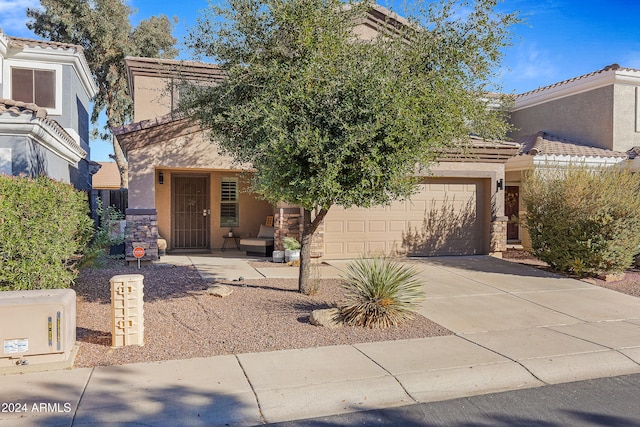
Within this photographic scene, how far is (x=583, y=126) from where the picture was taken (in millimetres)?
17469

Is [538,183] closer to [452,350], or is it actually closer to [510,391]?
[452,350]

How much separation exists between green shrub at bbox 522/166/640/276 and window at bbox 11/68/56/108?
556 inches

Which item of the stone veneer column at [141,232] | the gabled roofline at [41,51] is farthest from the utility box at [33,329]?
the gabled roofline at [41,51]

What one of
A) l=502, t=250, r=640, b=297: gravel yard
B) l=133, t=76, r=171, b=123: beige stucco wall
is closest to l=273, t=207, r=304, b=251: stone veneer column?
l=133, t=76, r=171, b=123: beige stucco wall

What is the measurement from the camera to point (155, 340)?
6227mm

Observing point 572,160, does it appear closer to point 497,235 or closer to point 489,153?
point 489,153

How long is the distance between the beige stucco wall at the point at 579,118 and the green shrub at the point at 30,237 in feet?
45.0

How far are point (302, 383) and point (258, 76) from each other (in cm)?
480

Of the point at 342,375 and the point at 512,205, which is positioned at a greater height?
the point at 512,205

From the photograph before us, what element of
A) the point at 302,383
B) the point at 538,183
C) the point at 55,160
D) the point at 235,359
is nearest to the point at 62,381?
the point at 235,359

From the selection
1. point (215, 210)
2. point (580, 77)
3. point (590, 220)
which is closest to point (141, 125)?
point (215, 210)

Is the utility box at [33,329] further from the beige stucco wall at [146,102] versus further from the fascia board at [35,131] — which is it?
the beige stucco wall at [146,102]

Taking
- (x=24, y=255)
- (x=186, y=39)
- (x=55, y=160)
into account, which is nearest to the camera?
(x=24, y=255)

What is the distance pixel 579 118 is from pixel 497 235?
6.77m
